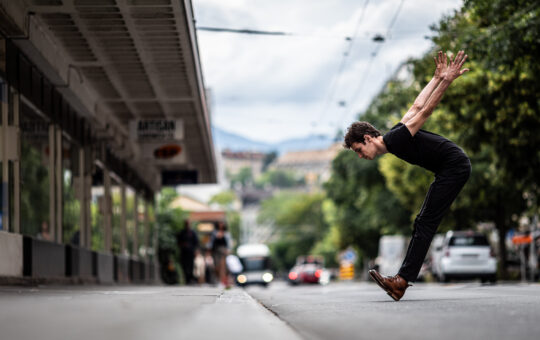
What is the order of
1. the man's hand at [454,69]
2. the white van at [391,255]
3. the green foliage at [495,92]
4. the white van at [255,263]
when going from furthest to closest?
the white van at [255,263]
the white van at [391,255]
the green foliage at [495,92]
the man's hand at [454,69]

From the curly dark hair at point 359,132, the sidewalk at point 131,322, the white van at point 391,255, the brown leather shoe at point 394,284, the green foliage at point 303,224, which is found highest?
the green foliage at point 303,224

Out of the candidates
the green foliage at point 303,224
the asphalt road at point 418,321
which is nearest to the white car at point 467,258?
the asphalt road at point 418,321

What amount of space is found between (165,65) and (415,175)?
67.8ft

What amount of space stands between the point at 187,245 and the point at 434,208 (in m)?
19.4

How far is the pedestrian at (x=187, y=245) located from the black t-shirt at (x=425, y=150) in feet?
63.2

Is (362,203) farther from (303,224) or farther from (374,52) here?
(303,224)


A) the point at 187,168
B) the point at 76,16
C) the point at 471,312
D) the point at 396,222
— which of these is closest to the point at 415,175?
the point at 187,168

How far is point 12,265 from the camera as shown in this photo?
44.9 ft

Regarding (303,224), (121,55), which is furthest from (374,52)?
(303,224)

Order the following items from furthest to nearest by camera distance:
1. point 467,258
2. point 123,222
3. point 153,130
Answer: point 467,258, point 123,222, point 153,130

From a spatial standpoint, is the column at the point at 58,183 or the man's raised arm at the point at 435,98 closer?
the man's raised arm at the point at 435,98

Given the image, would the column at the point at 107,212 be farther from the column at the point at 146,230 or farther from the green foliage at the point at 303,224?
the green foliage at the point at 303,224

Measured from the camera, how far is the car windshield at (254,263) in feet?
238

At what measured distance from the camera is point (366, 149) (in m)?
8.27
